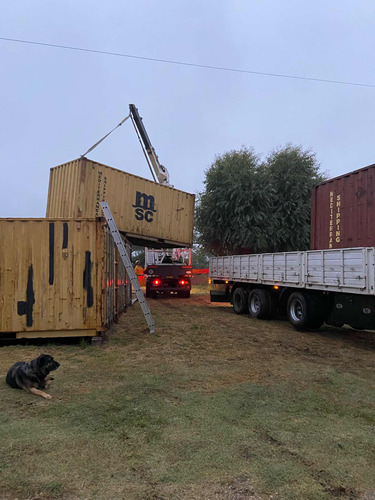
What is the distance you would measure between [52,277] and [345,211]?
749 cm

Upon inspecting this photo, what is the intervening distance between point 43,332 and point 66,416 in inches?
138

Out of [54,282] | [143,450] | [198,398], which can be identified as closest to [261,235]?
[54,282]

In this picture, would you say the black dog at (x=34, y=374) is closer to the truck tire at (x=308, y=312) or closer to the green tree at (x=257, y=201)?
the truck tire at (x=308, y=312)

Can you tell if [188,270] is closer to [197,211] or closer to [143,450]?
[197,211]

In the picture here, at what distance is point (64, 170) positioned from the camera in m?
12.2

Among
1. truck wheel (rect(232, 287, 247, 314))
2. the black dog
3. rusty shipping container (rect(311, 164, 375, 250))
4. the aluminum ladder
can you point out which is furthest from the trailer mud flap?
the black dog

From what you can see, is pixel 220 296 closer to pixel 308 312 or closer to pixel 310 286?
pixel 308 312

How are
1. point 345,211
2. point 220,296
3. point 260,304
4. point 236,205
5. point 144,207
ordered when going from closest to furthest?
point 345,211
point 260,304
point 144,207
point 220,296
point 236,205

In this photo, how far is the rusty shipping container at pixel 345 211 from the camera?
873 cm

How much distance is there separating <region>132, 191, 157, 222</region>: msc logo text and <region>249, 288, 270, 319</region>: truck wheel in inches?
186

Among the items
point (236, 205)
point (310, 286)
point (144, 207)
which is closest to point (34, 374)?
point (310, 286)

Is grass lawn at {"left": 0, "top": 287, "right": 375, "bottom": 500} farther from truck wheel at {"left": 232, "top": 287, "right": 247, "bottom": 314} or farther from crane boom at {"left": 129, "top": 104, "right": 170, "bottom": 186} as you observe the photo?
crane boom at {"left": 129, "top": 104, "right": 170, "bottom": 186}

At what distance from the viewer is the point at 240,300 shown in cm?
1310

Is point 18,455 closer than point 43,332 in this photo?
Yes
